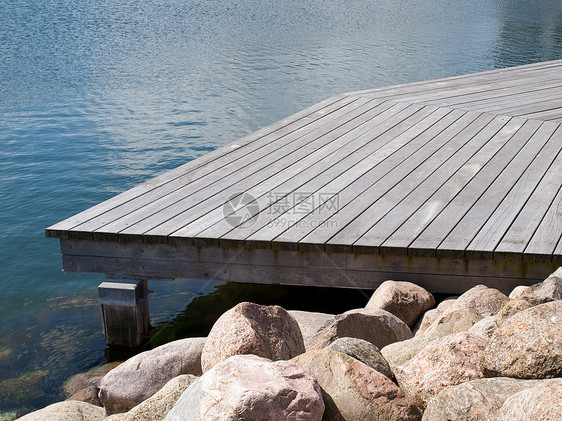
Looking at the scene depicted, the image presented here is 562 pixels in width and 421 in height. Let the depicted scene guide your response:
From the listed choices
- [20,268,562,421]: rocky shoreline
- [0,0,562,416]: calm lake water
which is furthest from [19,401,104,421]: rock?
[0,0,562,416]: calm lake water

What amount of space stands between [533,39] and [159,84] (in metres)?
12.0

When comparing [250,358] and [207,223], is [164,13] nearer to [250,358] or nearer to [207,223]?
[207,223]

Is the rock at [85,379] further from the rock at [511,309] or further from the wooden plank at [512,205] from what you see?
the rock at [511,309]

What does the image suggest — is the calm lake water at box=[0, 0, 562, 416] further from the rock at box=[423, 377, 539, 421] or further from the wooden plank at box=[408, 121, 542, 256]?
the rock at box=[423, 377, 539, 421]

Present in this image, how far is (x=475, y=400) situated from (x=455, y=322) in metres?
1.17

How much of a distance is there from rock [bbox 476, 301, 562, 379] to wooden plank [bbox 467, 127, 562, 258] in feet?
5.33

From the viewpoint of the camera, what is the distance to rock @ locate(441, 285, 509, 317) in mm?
3561

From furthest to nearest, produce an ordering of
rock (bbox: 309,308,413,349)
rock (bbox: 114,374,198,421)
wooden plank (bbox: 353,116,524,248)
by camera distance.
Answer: wooden plank (bbox: 353,116,524,248) → rock (bbox: 309,308,413,349) → rock (bbox: 114,374,198,421)

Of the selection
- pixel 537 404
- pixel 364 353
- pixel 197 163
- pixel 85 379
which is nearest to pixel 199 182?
pixel 197 163

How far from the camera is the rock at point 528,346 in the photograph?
231cm

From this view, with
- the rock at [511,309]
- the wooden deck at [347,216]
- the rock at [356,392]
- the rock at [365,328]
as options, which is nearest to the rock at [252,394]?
the rock at [356,392]

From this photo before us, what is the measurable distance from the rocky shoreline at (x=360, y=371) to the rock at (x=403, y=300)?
0.28m

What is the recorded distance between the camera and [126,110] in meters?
12.3

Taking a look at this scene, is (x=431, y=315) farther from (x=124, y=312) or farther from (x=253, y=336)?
(x=124, y=312)
